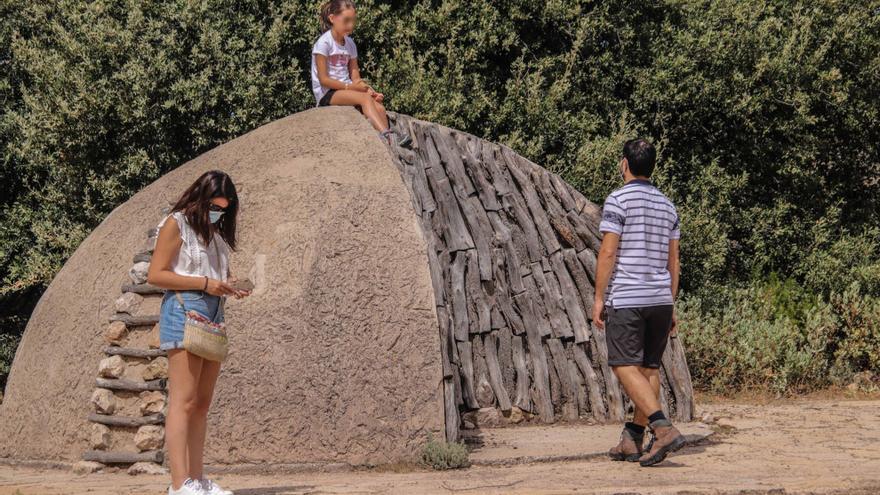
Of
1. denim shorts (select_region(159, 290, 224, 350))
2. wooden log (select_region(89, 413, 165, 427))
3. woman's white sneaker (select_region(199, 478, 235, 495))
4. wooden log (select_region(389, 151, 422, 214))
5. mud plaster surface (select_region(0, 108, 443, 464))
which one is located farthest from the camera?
wooden log (select_region(389, 151, 422, 214))

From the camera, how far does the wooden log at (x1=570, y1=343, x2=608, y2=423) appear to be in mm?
9570

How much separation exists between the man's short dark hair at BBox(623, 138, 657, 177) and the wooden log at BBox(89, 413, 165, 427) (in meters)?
3.71

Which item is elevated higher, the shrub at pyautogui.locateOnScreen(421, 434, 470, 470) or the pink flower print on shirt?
the pink flower print on shirt

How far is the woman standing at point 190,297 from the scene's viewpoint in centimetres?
579

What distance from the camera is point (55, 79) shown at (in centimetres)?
1335

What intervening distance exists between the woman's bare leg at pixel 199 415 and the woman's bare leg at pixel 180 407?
0.28ft

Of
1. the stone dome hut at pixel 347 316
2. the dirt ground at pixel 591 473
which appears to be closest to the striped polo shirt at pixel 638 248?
the dirt ground at pixel 591 473

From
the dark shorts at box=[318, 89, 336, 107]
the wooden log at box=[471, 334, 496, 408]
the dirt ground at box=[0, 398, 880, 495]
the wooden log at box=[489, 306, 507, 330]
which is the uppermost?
the dark shorts at box=[318, 89, 336, 107]

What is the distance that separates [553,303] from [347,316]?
2.61 meters

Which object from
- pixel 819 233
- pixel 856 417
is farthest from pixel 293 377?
pixel 819 233

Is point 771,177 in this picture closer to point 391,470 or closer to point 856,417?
point 856,417

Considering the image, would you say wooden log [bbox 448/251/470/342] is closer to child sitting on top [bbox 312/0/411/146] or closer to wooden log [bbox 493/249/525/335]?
wooden log [bbox 493/249/525/335]

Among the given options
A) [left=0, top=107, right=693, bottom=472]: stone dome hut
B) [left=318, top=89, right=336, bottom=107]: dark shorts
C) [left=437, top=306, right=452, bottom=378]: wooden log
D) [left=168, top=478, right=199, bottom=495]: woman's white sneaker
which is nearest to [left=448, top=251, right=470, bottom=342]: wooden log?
[left=0, top=107, right=693, bottom=472]: stone dome hut

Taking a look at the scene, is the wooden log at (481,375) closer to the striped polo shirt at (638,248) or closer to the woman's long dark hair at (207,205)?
the striped polo shirt at (638,248)
